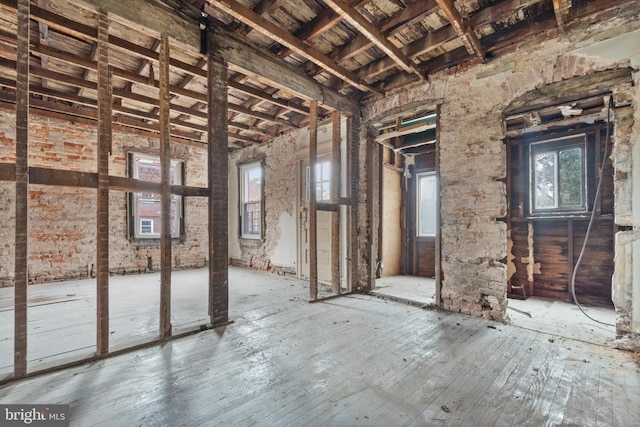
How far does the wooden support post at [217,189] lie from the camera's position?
119 inches

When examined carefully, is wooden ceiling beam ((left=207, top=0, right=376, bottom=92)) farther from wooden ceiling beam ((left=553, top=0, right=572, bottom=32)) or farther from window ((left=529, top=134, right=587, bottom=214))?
window ((left=529, top=134, right=587, bottom=214))

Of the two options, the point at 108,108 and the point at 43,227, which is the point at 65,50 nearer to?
the point at 108,108

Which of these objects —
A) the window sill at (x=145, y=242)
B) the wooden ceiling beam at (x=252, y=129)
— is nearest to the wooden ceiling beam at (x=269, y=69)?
the wooden ceiling beam at (x=252, y=129)

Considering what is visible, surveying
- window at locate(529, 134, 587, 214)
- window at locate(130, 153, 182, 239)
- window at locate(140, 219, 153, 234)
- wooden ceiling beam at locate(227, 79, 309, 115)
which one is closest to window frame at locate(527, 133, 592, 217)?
window at locate(529, 134, 587, 214)

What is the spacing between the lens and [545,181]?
4.88 metres

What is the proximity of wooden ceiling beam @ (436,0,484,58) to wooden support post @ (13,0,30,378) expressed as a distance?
326cm

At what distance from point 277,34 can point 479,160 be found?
2718 mm

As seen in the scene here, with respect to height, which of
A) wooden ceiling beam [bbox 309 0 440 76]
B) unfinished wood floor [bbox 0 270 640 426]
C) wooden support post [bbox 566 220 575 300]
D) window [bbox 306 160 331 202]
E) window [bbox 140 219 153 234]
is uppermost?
wooden ceiling beam [bbox 309 0 440 76]

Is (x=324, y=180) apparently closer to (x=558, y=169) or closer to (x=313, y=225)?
(x=313, y=225)

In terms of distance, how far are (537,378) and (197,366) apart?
2542 mm

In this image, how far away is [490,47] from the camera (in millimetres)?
3260

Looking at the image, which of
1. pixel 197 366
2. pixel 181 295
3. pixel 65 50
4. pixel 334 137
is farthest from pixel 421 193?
pixel 65 50

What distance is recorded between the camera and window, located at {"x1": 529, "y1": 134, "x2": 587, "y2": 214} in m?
4.55

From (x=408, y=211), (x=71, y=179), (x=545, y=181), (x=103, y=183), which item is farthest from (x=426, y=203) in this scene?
(x=71, y=179)
